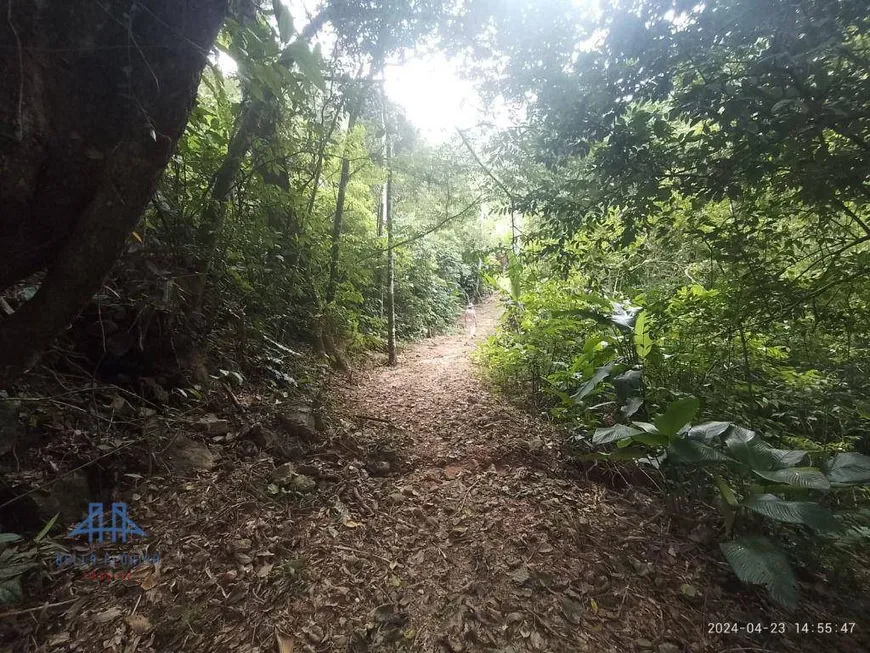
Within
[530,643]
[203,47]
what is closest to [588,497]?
[530,643]

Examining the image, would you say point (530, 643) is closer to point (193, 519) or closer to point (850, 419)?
point (193, 519)

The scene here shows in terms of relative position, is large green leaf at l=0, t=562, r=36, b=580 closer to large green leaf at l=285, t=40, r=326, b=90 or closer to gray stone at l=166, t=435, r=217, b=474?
gray stone at l=166, t=435, r=217, b=474

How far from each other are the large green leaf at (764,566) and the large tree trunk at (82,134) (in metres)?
3.15

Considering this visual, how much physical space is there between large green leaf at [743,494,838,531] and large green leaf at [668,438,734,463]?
223mm

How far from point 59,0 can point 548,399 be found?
188 inches

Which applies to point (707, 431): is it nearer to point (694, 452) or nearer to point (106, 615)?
point (694, 452)

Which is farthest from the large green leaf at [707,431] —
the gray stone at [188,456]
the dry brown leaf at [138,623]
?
the gray stone at [188,456]

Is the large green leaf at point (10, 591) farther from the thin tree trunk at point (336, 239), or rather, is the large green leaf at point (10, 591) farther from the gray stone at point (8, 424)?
the thin tree trunk at point (336, 239)

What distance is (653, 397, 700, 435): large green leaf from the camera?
203 centimetres

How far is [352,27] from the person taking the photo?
13.6 ft

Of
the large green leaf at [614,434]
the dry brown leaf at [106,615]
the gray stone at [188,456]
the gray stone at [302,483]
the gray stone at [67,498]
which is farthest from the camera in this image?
the gray stone at [302,483]

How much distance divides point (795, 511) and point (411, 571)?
200 cm

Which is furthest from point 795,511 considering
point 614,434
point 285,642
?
point 285,642

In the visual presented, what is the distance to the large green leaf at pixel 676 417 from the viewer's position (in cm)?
203
